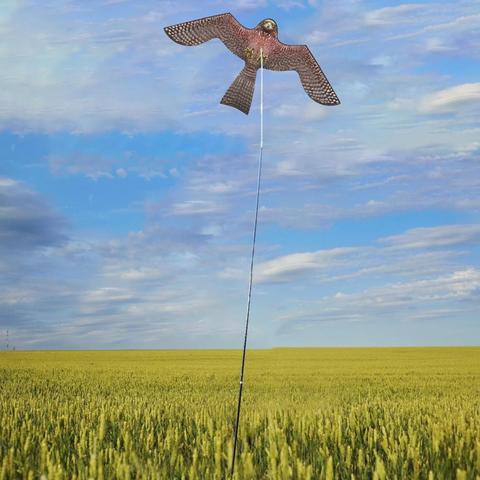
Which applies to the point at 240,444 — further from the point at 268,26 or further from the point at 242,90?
the point at 268,26

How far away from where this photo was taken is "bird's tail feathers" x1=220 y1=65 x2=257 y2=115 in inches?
260

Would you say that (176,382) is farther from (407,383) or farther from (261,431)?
(261,431)

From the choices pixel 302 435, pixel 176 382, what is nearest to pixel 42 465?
pixel 302 435

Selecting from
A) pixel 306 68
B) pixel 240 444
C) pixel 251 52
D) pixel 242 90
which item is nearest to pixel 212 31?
pixel 251 52

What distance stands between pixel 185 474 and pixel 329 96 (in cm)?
425

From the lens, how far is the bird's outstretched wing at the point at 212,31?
20.1 feet

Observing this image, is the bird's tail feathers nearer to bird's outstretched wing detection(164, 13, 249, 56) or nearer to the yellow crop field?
bird's outstretched wing detection(164, 13, 249, 56)

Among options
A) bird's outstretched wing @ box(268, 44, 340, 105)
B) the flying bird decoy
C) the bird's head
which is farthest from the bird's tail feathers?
the bird's head

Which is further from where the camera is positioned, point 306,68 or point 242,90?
point 306,68

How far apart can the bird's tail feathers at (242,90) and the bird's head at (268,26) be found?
437 millimetres

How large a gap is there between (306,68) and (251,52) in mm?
689

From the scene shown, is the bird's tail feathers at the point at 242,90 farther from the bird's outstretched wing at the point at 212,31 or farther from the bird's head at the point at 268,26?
the bird's head at the point at 268,26

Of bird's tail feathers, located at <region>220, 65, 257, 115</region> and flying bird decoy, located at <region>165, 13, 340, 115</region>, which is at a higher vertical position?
flying bird decoy, located at <region>165, 13, 340, 115</region>

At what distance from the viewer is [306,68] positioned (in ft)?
22.1
